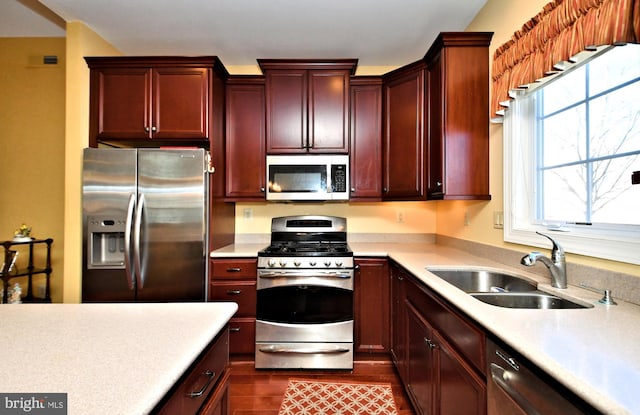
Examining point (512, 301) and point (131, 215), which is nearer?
point (512, 301)

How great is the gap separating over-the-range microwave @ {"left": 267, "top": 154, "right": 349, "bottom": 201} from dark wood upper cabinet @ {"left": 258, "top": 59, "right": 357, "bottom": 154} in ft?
0.27

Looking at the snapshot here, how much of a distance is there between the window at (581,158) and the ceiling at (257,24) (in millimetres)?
1041

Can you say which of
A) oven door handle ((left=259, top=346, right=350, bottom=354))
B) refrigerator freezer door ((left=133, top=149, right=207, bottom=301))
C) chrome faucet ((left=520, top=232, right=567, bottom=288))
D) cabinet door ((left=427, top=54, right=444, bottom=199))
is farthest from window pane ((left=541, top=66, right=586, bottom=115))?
refrigerator freezer door ((left=133, top=149, right=207, bottom=301))

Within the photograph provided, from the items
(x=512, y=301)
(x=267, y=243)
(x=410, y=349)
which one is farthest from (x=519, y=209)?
(x=267, y=243)

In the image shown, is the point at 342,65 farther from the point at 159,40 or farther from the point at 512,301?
the point at 512,301

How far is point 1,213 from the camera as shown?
2.62 meters

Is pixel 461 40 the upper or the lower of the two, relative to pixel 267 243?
upper

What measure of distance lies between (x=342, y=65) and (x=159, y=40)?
1.64 metres

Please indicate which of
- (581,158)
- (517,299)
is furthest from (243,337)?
(581,158)

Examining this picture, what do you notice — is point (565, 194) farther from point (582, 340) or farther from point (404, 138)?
point (404, 138)

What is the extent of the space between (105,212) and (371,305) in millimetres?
2209

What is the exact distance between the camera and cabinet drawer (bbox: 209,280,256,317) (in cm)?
232

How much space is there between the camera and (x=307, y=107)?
2.59 metres

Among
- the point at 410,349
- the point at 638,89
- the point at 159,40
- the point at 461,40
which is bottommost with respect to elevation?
the point at 410,349
